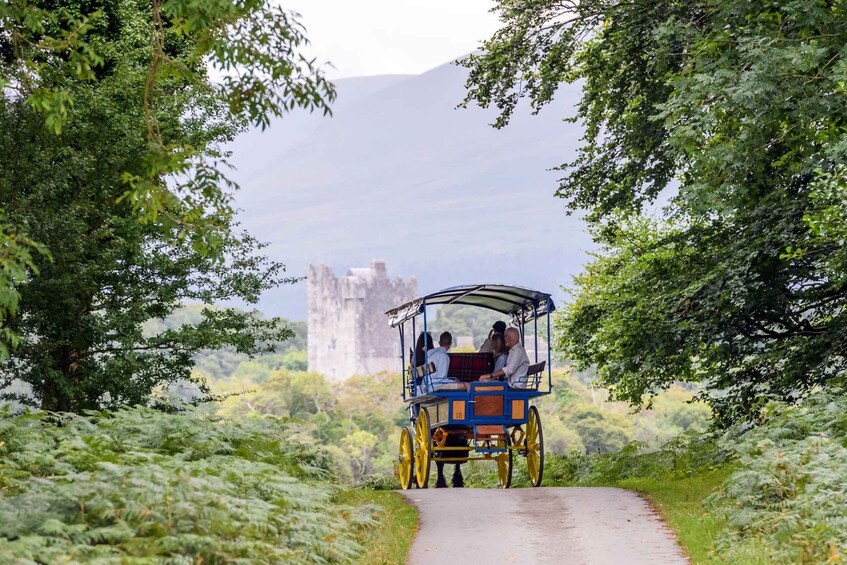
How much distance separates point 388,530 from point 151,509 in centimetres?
394

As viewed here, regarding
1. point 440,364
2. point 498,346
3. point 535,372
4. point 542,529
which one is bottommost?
point 542,529

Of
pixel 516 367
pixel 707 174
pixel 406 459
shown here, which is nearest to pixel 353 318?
pixel 406 459

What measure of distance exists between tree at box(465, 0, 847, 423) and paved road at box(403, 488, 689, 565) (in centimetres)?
375

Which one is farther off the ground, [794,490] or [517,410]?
[517,410]

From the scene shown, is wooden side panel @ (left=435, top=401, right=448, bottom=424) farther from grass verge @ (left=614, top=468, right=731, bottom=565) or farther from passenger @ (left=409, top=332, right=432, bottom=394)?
grass verge @ (left=614, top=468, right=731, bottom=565)

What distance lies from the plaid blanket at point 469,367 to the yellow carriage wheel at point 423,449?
45.4 inches

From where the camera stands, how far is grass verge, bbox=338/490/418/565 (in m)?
10.9

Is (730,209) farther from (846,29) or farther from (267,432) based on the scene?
(267,432)

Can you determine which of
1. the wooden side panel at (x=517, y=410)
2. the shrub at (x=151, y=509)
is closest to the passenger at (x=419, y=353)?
the wooden side panel at (x=517, y=410)

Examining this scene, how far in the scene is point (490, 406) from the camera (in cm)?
1780

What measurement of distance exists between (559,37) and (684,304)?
484 cm

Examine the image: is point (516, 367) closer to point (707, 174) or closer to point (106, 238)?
point (707, 174)

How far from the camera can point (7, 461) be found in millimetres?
10758

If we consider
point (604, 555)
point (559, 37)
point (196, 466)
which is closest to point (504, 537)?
point (604, 555)
